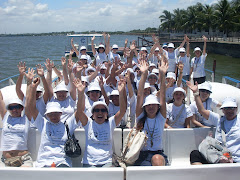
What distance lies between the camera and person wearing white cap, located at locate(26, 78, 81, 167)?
131 inches

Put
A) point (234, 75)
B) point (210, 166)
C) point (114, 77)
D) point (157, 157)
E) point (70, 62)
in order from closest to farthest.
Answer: point (210, 166) → point (157, 157) → point (70, 62) → point (114, 77) → point (234, 75)

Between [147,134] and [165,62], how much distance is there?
3.98ft

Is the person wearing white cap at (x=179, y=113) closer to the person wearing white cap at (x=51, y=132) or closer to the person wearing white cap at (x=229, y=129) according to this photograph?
the person wearing white cap at (x=229, y=129)

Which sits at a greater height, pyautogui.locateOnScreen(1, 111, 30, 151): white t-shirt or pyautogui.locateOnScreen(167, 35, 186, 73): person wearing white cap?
pyautogui.locateOnScreen(167, 35, 186, 73): person wearing white cap

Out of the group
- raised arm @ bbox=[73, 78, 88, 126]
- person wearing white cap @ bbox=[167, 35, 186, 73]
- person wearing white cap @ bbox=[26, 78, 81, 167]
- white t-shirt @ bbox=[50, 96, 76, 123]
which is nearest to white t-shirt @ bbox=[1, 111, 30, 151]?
person wearing white cap @ bbox=[26, 78, 81, 167]

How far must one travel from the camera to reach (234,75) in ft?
73.4

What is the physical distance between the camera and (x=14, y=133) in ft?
12.0

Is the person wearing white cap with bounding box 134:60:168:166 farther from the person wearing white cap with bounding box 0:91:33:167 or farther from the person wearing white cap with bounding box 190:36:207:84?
the person wearing white cap with bounding box 190:36:207:84

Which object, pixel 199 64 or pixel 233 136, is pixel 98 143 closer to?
pixel 233 136

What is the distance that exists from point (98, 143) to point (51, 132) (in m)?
0.78

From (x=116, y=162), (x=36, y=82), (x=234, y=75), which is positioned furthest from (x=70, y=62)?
(x=234, y=75)

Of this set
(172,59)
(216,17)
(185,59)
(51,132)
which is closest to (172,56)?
(172,59)

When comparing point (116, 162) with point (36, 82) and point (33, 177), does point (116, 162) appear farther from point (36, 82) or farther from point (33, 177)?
point (36, 82)

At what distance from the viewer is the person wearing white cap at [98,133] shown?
326 cm
